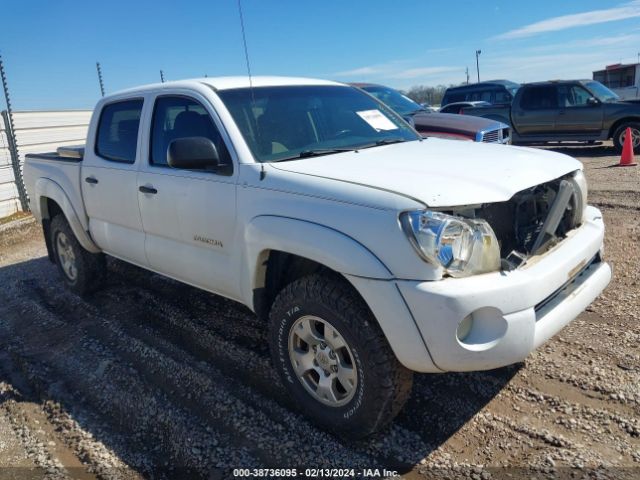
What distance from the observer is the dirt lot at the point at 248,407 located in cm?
281

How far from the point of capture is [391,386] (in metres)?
2.71

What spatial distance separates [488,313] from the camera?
2520 mm

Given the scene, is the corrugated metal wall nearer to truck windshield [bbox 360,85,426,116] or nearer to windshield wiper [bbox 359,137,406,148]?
truck windshield [bbox 360,85,426,116]

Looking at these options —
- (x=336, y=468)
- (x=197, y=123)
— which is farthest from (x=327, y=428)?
(x=197, y=123)

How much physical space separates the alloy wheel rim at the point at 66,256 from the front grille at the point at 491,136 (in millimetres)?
5742

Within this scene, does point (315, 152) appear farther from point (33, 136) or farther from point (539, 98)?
point (539, 98)

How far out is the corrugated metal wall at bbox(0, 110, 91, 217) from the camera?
10156mm

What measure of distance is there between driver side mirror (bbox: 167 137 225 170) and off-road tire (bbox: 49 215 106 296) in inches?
100

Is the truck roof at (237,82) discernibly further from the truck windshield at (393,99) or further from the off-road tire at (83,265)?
the truck windshield at (393,99)

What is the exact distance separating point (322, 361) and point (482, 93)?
16539mm

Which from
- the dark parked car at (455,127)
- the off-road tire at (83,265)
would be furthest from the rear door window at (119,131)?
the dark parked car at (455,127)

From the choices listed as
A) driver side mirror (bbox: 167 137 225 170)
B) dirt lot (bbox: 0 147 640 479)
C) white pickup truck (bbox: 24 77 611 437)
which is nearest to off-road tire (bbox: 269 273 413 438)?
white pickup truck (bbox: 24 77 611 437)

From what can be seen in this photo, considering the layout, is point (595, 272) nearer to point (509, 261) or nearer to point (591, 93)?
point (509, 261)

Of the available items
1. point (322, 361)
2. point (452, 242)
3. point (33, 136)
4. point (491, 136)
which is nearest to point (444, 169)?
point (452, 242)
